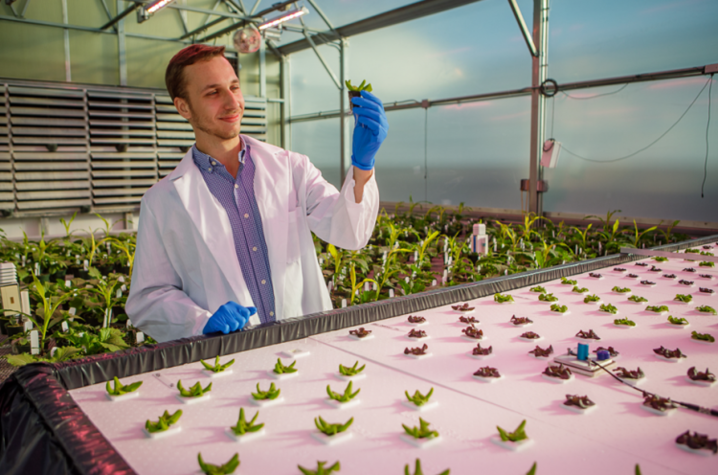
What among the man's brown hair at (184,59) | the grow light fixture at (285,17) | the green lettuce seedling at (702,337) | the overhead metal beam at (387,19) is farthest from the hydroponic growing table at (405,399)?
the overhead metal beam at (387,19)

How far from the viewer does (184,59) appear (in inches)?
61.3

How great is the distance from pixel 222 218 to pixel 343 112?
264 inches

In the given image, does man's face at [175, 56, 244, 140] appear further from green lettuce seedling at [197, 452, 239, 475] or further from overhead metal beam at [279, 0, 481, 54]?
overhead metal beam at [279, 0, 481, 54]

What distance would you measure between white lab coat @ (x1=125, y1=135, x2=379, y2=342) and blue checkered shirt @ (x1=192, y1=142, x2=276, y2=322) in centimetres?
3

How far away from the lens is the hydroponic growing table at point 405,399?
0.82 metres

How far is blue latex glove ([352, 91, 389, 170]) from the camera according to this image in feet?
4.92

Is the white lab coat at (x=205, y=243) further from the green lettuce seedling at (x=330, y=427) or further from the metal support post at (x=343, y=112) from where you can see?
the metal support post at (x=343, y=112)

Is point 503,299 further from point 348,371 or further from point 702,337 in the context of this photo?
point 348,371

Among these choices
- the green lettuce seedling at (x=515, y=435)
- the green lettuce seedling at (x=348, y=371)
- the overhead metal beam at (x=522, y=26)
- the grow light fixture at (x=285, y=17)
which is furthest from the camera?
the grow light fixture at (x=285, y=17)

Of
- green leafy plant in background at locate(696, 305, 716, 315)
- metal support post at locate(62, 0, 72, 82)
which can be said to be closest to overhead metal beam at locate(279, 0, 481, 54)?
metal support post at locate(62, 0, 72, 82)

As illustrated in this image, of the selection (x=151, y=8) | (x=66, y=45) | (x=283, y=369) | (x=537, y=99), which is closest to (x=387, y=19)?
(x=537, y=99)

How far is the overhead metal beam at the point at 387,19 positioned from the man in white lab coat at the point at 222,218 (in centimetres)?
524

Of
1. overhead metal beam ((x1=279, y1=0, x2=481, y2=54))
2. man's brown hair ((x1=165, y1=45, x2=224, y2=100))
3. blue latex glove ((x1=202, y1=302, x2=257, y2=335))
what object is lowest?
blue latex glove ((x1=202, y1=302, x2=257, y2=335))

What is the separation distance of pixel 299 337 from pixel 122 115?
262 inches
